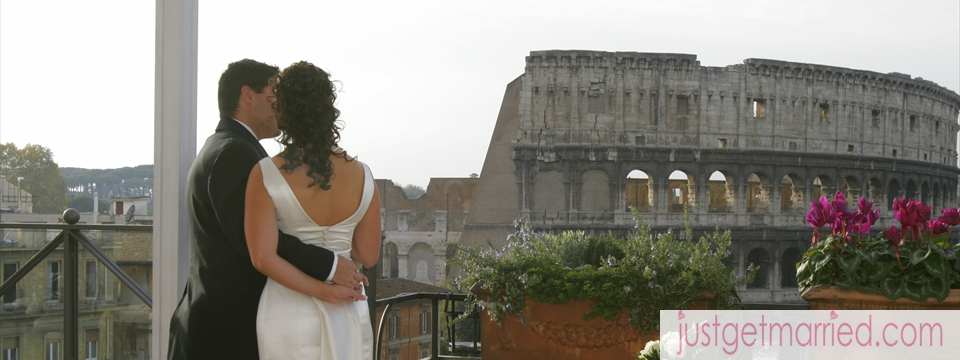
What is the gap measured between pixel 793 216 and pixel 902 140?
7.21m

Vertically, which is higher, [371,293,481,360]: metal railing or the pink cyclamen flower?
the pink cyclamen flower

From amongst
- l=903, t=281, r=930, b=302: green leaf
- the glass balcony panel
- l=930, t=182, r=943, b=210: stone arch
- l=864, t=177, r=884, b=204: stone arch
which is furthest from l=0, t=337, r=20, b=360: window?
l=930, t=182, r=943, b=210: stone arch

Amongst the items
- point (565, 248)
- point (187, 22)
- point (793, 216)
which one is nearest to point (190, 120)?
point (187, 22)

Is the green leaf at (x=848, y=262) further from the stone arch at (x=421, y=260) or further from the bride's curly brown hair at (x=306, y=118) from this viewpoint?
the stone arch at (x=421, y=260)

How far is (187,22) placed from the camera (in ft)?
7.02

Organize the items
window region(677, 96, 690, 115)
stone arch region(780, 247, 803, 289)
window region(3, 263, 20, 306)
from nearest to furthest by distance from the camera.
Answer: window region(3, 263, 20, 306) → stone arch region(780, 247, 803, 289) → window region(677, 96, 690, 115)

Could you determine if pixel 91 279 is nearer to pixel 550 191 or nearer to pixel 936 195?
pixel 550 191

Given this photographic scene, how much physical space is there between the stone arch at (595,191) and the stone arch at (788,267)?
7.12 m

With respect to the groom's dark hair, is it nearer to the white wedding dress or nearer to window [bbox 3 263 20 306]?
the white wedding dress

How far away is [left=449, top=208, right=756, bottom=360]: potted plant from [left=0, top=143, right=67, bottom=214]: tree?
4.78 ft

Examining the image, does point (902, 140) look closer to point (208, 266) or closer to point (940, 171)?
point (940, 171)

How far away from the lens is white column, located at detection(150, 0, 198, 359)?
6.88ft

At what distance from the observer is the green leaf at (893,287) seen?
1983mm

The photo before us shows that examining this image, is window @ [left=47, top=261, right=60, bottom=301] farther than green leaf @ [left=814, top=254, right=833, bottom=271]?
Yes
